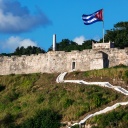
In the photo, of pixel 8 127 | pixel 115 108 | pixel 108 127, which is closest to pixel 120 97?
pixel 115 108

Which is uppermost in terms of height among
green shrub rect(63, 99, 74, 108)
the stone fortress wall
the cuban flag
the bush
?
the cuban flag

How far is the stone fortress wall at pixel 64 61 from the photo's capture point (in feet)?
147

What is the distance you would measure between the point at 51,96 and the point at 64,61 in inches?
350

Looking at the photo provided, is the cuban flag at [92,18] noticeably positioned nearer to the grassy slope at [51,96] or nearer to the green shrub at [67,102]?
the grassy slope at [51,96]

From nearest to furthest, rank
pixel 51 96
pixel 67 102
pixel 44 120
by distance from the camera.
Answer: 1. pixel 44 120
2. pixel 67 102
3. pixel 51 96

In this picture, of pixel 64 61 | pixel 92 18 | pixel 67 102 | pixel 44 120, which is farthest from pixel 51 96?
pixel 92 18

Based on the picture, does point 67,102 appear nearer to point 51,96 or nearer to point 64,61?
point 51,96

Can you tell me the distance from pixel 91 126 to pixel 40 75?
48.6ft

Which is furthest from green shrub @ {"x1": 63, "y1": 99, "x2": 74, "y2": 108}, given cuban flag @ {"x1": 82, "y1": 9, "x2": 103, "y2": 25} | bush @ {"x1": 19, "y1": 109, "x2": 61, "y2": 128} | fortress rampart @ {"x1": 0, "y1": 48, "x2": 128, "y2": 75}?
cuban flag @ {"x1": 82, "y1": 9, "x2": 103, "y2": 25}

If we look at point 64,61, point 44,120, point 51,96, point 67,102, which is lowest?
point 44,120

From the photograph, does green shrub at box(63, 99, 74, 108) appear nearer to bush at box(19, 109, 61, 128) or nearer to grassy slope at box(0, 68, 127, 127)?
grassy slope at box(0, 68, 127, 127)

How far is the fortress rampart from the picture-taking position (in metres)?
44.7

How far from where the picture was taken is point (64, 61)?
47.2 meters

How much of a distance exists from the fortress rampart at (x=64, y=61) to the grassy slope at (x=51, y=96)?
211cm
